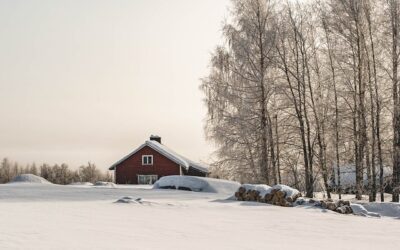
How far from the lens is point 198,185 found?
2295cm

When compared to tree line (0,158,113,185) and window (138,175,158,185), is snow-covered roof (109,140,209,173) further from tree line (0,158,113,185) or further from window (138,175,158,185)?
tree line (0,158,113,185)

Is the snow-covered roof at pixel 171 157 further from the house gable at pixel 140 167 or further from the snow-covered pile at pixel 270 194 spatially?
the snow-covered pile at pixel 270 194

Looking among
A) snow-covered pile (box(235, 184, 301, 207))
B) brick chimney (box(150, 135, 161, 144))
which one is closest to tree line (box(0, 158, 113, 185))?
brick chimney (box(150, 135, 161, 144))

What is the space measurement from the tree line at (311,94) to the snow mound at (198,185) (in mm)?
2030

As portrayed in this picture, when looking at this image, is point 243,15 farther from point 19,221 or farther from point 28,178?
point 19,221

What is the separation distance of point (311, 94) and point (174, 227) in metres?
16.3

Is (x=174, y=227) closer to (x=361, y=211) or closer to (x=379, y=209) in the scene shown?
(x=361, y=211)

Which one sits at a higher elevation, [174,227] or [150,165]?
[150,165]

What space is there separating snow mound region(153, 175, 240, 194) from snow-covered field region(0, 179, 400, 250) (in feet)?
20.7

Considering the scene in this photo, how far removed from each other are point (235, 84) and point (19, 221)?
A: 688 inches

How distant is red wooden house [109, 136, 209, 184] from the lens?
44.4 m

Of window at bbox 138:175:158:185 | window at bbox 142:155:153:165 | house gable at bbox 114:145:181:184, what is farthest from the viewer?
window at bbox 138:175:158:185

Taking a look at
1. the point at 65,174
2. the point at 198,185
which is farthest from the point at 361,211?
the point at 65,174

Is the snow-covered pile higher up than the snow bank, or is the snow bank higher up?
the snow-covered pile
